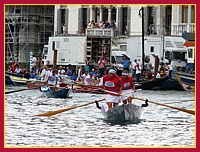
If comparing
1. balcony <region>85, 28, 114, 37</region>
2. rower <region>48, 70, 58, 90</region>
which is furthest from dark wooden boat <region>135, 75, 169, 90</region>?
balcony <region>85, 28, 114, 37</region>

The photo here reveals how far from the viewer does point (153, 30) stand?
4356 centimetres

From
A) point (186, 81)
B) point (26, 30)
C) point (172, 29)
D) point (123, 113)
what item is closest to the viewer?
point (123, 113)

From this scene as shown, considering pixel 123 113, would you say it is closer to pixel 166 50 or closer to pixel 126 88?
pixel 126 88

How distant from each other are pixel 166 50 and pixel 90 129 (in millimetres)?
22400

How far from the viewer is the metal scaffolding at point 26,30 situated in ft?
164

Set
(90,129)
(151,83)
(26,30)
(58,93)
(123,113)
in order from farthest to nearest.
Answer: (26,30)
(151,83)
(58,93)
(123,113)
(90,129)

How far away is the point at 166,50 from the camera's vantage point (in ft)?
133

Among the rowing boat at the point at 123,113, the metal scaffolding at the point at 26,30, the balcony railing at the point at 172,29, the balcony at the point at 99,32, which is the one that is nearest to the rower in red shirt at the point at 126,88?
the rowing boat at the point at 123,113

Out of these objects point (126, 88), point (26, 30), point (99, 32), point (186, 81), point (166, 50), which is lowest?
point (186, 81)

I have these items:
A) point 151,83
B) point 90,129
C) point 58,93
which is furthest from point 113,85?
point 151,83

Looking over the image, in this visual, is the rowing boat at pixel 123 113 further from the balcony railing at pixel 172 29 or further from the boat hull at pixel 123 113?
the balcony railing at pixel 172 29

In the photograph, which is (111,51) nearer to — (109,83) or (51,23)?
(51,23)

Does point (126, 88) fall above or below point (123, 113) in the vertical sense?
above

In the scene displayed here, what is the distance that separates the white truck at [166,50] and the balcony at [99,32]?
3492 millimetres
